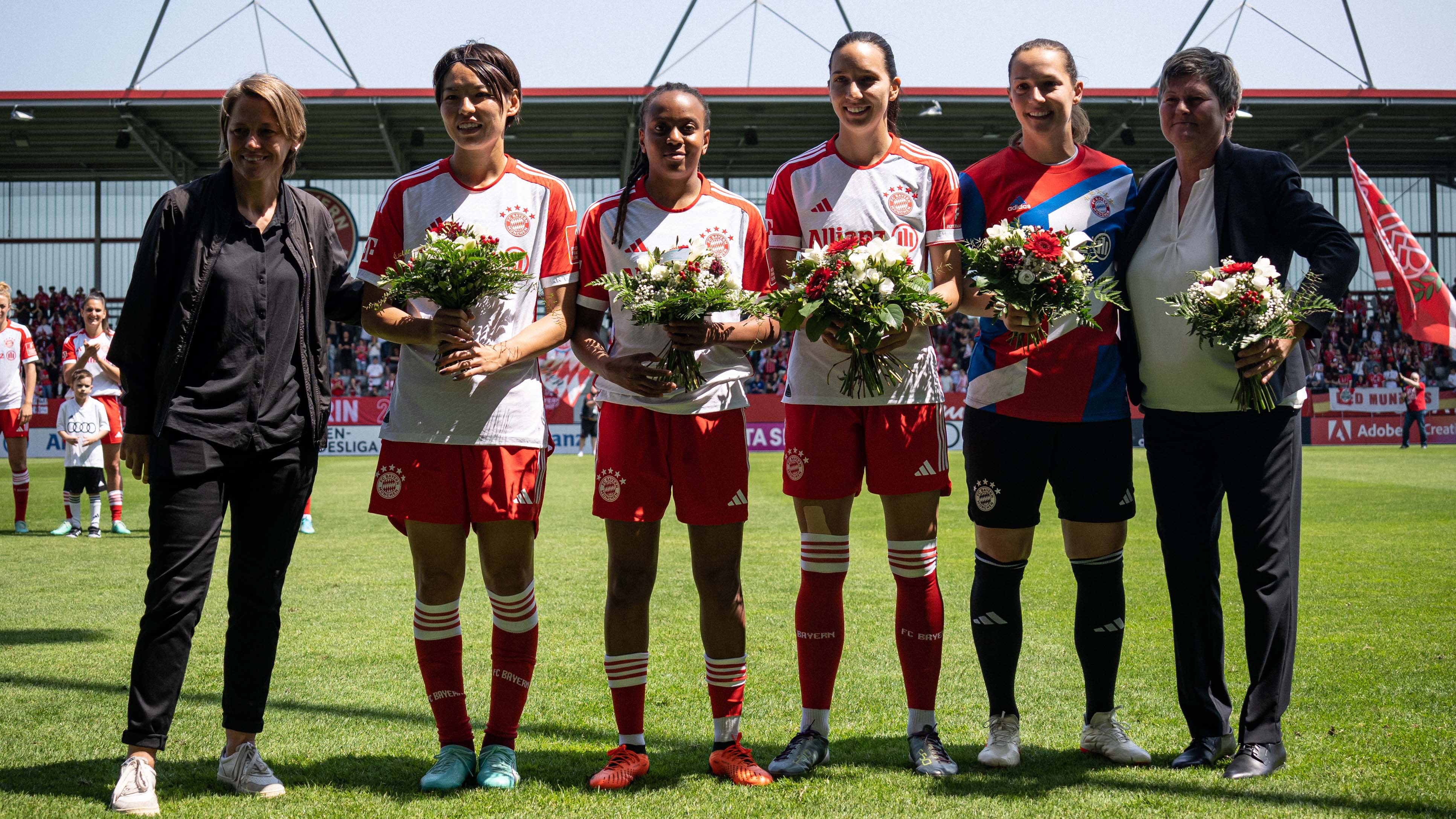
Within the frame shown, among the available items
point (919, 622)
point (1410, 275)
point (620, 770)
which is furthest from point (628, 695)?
point (1410, 275)

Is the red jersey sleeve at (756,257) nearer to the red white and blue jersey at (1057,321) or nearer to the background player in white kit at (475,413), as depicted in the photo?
the background player in white kit at (475,413)

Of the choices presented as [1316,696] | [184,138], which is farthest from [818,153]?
[184,138]

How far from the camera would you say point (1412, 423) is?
3003 cm

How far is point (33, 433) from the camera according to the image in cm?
2875

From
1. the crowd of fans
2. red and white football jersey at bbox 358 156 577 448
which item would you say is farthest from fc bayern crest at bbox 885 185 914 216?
the crowd of fans

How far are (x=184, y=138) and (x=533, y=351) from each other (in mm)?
30502

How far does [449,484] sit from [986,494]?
6.58 ft

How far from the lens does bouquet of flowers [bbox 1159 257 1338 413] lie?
371cm

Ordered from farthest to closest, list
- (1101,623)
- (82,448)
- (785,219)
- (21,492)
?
(21,492) < (82,448) < (1101,623) < (785,219)

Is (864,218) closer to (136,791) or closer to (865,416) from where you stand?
(865,416)

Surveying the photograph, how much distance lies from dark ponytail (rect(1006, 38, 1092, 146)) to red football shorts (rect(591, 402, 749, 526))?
1.64m

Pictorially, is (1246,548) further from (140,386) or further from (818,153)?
(140,386)

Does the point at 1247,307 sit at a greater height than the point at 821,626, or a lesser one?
greater

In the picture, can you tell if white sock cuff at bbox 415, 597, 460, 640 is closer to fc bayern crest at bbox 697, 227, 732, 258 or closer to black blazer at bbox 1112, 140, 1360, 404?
fc bayern crest at bbox 697, 227, 732, 258
